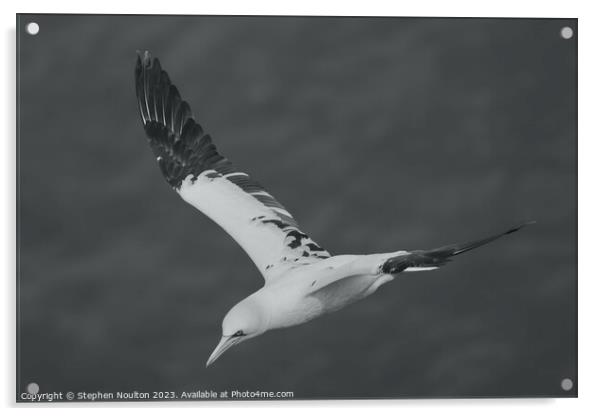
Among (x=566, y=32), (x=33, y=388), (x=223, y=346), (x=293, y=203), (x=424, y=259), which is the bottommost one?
(x=33, y=388)

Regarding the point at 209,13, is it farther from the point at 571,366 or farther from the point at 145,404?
the point at 571,366

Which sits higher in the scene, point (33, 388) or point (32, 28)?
point (32, 28)

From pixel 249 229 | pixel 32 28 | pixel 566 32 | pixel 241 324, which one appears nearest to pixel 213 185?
pixel 249 229

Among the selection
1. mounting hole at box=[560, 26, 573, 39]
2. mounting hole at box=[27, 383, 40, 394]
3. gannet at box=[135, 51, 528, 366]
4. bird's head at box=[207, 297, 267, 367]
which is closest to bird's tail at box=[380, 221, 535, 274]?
gannet at box=[135, 51, 528, 366]

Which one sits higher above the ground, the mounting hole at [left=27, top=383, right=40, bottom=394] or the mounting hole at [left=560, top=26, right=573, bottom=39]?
the mounting hole at [left=560, top=26, right=573, bottom=39]

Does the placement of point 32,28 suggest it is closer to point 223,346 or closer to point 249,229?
point 249,229

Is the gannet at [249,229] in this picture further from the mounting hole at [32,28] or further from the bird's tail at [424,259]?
the mounting hole at [32,28]

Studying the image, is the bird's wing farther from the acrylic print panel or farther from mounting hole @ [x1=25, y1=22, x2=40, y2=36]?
mounting hole @ [x1=25, y1=22, x2=40, y2=36]
